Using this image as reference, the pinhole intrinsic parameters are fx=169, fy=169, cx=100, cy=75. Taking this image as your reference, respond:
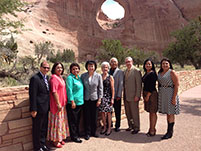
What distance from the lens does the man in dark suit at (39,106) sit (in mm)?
3109

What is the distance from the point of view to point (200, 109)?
20.4 feet

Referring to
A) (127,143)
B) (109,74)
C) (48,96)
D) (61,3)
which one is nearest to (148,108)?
(127,143)

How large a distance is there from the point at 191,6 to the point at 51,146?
46.3m

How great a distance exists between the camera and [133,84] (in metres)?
4.14

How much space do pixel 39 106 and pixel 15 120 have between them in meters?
0.61

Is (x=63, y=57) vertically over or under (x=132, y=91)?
over

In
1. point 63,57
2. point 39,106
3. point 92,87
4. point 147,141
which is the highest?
point 63,57

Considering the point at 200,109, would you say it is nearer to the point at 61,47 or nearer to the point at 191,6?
the point at 61,47

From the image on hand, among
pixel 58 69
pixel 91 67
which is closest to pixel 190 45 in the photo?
pixel 91 67

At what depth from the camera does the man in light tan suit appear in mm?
4113

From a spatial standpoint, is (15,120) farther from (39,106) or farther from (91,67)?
(91,67)

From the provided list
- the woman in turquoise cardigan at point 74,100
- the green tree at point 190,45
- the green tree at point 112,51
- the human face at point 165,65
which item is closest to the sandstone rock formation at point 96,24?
the green tree at point 112,51

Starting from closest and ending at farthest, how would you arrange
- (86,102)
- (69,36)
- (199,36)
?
(86,102), (199,36), (69,36)

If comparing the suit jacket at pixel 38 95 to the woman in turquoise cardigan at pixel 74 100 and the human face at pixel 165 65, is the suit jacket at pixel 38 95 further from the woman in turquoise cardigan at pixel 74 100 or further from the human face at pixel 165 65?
the human face at pixel 165 65
